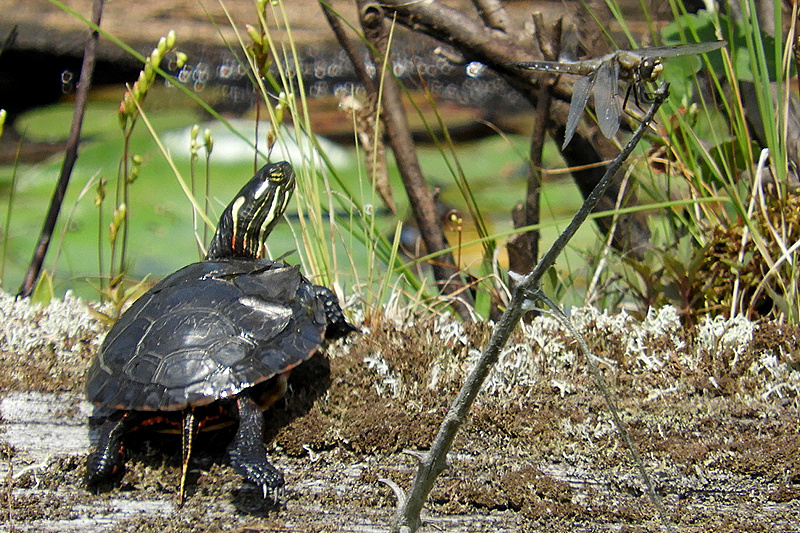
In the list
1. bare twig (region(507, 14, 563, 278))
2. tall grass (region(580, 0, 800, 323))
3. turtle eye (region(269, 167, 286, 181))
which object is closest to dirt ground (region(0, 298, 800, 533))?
tall grass (region(580, 0, 800, 323))

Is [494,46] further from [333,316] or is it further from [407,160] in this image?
[333,316]

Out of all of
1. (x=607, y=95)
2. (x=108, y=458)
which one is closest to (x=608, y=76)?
→ (x=607, y=95)

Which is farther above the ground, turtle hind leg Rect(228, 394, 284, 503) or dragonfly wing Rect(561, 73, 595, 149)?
dragonfly wing Rect(561, 73, 595, 149)

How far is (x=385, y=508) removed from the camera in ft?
4.07

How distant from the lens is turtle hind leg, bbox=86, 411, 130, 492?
4.00ft

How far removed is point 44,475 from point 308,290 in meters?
0.66

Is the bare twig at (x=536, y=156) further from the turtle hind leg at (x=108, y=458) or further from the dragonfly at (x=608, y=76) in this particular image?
the dragonfly at (x=608, y=76)

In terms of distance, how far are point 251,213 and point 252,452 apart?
76cm

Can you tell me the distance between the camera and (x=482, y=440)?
1379 mm

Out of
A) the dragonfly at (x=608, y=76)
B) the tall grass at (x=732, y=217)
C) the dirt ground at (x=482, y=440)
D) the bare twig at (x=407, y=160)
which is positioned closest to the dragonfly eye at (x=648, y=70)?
the dragonfly at (x=608, y=76)

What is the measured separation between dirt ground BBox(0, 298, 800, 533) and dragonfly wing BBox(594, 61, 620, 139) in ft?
2.91

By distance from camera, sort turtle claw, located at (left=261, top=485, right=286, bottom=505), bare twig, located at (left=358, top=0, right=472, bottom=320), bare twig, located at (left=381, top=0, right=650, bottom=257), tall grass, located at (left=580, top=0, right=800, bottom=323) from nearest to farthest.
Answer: turtle claw, located at (left=261, top=485, right=286, bottom=505) → tall grass, located at (left=580, top=0, right=800, bottom=323) → bare twig, located at (left=381, top=0, right=650, bottom=257) → bare twig, located at (left=358, top=0, right=472, bottom=320)

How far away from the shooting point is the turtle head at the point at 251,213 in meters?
1.79

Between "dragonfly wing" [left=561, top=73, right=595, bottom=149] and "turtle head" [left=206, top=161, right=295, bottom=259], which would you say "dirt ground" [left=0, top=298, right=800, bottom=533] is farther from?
"dragonfly wing" [left=561, top=73, right=595, bottom=149]
